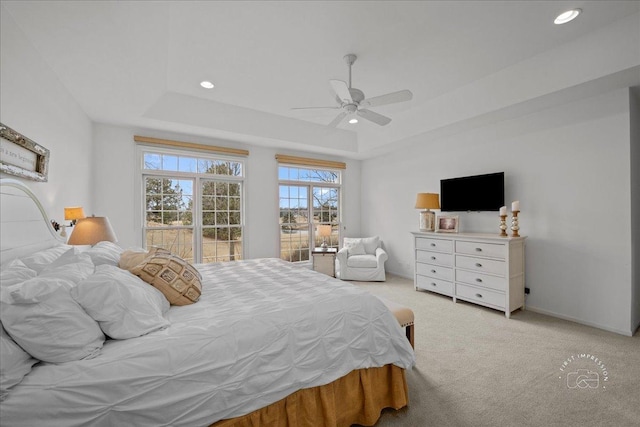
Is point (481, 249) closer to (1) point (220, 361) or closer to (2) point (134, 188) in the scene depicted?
(1) point (220, 361)

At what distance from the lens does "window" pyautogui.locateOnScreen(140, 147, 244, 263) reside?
165 inches

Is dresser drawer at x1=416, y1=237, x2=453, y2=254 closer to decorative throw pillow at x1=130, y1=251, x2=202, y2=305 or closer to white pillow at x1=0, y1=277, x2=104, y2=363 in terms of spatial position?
decorative throw pillow at x1=130, y1=251, x2=202, y2=305

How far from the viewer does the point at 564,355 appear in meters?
2.34

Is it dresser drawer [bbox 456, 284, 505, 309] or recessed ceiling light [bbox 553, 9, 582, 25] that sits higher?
recessed ceiling light [bbox 553, 9, 582, 25]

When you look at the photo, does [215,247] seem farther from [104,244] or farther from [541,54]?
[541,54]

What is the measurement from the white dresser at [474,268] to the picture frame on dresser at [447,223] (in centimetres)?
26

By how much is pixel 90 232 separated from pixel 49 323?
1.84m

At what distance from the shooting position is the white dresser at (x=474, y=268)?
3.25 metres

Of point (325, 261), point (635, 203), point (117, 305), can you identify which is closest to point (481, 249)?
point (635, 203)

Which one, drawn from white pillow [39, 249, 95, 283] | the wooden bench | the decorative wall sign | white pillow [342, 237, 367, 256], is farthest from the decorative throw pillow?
white pillow [342, 237, 367, 256]

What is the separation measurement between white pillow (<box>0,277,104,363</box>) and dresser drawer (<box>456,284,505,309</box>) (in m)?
3.77

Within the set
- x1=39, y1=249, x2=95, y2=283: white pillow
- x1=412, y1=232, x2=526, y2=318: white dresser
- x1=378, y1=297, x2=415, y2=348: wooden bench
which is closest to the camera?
x1=39, y1=249, x2=95, y2=283: white pillow

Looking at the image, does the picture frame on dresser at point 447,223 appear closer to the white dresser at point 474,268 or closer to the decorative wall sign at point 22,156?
the white dresser at point 474,268

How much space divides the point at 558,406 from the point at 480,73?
10.4 ft
